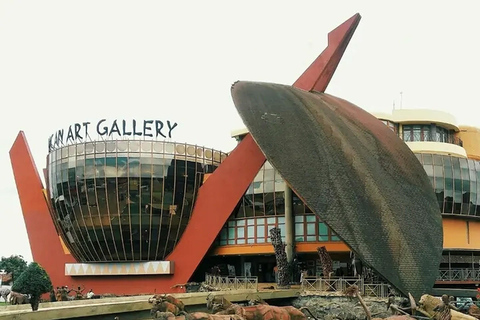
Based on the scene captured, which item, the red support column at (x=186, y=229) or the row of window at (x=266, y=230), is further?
the red support column at (x=186, y=229)

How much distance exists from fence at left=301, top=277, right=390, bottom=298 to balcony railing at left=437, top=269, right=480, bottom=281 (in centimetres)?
1285

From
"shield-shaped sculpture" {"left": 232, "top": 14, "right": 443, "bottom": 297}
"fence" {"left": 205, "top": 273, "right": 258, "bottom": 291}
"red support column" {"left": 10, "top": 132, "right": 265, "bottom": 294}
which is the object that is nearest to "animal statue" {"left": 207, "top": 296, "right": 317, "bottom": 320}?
"shield-shaped sculpture" {"left": 232, "top": 14, "right": 443, "bottom": 297}

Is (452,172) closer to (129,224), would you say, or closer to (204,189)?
(204,189)

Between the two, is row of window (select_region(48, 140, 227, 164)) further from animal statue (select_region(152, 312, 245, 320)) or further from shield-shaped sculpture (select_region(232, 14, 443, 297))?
animal statue (select_region(152, 312, 245, 320))

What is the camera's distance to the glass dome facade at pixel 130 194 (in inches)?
1912

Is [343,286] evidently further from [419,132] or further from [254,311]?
[419,132]

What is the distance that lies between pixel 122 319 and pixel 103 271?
29273 millimetres

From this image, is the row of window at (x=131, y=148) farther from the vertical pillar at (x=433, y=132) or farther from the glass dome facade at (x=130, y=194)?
the vertical pillar at (x=433, y=132)

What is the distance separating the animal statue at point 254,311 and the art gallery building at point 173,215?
23.0 meters

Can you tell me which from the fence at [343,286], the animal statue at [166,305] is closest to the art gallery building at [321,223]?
the fence at [343,286]

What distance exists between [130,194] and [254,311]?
3040cm

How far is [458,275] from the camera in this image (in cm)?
4394

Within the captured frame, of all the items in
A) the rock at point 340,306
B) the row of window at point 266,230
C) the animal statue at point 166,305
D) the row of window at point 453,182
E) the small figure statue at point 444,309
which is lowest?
the rock at point 340,306

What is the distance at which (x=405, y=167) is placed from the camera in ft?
118
